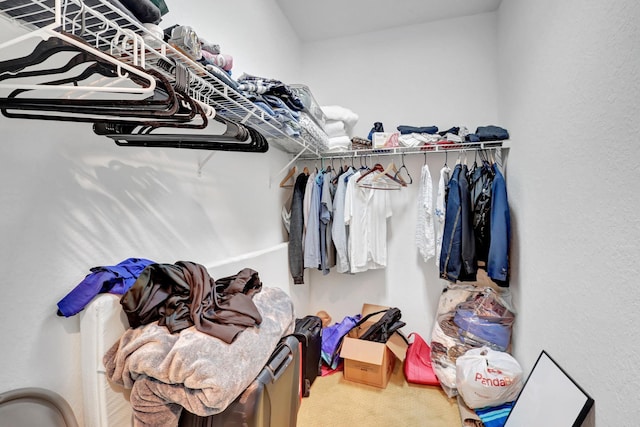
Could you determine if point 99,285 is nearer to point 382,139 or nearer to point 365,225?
point 365,225

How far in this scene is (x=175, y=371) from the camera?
2.48ft

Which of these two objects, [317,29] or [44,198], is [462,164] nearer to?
[317,29]

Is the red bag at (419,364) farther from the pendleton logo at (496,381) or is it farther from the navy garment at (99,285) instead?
the navy garment at (99,285)

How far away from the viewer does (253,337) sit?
947mm

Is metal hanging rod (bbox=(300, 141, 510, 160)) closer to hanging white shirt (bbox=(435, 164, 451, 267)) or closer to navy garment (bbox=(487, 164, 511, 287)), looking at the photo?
hanging white shirt (bbox=(435, 164, 451, 267))

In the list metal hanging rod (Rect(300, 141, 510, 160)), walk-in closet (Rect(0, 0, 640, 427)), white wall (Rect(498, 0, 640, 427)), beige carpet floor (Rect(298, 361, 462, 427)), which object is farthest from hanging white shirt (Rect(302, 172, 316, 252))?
white wall (Rect(498, 0, 640, 427))

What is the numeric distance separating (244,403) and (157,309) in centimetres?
39

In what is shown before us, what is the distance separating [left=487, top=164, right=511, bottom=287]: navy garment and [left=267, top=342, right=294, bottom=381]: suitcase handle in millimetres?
1593

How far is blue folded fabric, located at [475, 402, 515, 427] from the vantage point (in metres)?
1.73

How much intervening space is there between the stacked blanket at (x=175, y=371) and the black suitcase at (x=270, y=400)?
5 centimetres

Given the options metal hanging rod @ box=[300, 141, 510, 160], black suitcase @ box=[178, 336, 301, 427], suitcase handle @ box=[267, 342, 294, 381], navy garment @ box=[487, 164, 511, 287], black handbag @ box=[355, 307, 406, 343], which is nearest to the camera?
black suitcase @ box=[178, 336, 301, 427]

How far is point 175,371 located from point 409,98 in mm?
2751

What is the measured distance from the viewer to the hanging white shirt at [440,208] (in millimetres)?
2320

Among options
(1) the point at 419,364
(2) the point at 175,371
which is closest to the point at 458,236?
(1) the point at 419,364
